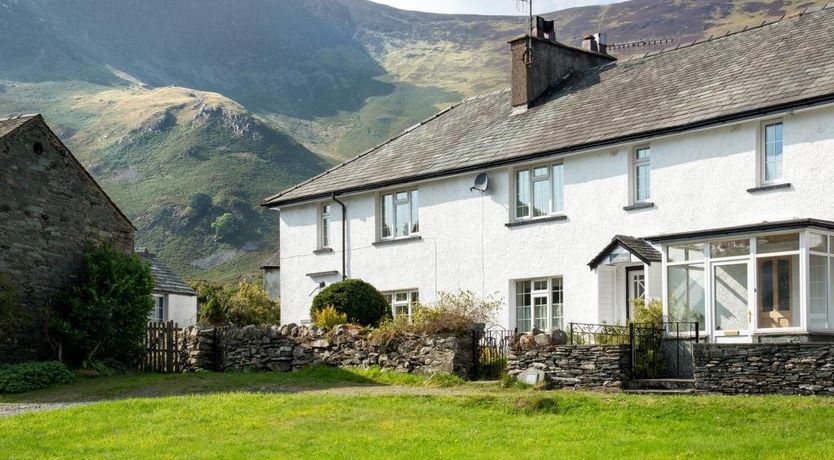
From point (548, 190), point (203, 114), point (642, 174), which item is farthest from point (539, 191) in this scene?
point (203, 114)

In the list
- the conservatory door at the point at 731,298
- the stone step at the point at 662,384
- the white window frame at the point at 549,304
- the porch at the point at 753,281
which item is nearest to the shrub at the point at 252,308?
the white window frame at the point at 549,304

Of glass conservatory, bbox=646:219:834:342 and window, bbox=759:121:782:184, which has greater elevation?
window, bbox=759:121:782:184

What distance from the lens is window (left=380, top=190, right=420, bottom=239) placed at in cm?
3516

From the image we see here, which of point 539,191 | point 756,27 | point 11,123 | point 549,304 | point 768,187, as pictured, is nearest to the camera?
point 768,187

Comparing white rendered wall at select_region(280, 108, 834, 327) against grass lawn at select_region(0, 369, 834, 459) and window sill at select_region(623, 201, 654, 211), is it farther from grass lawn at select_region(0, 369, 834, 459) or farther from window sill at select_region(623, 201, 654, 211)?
grass lawn at select_region(0, 369, 834, 459)

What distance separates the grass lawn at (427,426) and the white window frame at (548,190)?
9.18 metres

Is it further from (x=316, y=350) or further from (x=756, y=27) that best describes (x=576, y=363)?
(x=756, y=27)

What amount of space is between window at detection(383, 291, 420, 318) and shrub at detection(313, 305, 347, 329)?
4.63 meters

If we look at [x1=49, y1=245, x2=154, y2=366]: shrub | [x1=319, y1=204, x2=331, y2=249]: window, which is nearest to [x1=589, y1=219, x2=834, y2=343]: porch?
[x1=49, y1=245, x2=154, y2=366]: shrub

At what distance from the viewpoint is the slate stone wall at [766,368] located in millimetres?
19750

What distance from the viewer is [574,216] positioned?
30.2 meters

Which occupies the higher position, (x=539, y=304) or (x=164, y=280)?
(x=164, y=280)

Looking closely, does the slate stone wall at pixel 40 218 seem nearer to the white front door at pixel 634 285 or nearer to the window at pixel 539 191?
the window at pixel 539 191

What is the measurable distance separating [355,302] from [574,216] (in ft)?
21.1
